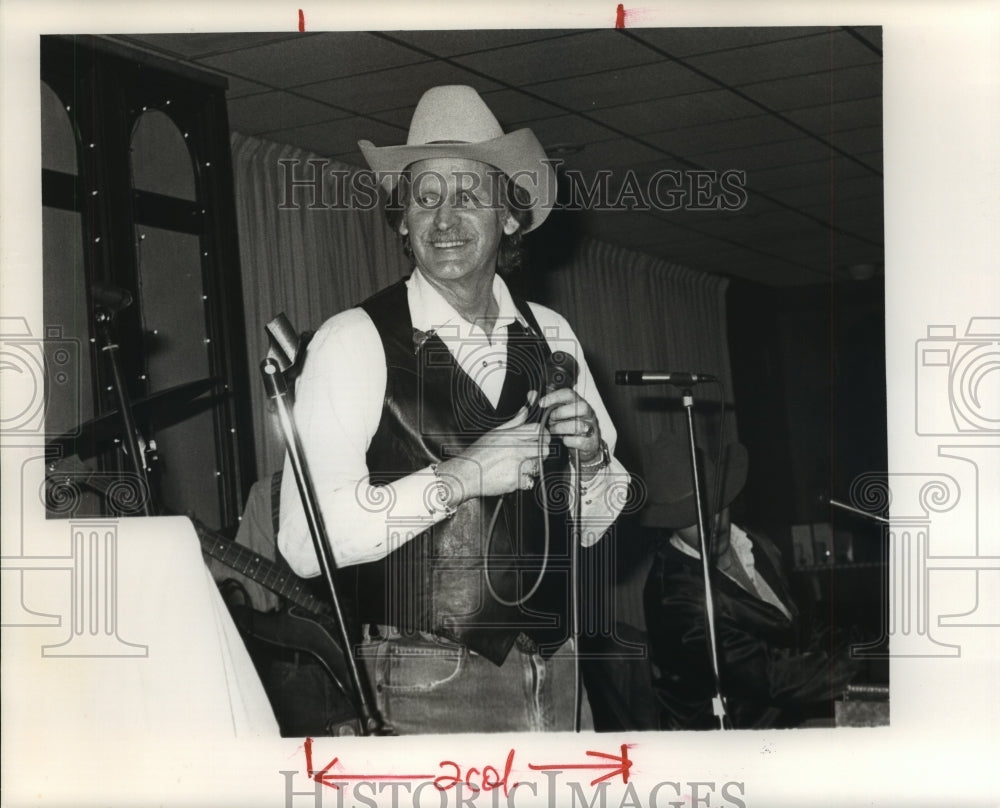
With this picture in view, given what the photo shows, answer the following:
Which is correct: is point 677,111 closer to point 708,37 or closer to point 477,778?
point 708,37

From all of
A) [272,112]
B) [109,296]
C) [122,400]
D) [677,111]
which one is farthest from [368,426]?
[677,111]

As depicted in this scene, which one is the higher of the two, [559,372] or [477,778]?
[559,372]

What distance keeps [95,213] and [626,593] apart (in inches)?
62.2

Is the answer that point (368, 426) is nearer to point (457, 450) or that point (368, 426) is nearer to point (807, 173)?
point (457, 450)

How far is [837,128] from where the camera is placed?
132 inches

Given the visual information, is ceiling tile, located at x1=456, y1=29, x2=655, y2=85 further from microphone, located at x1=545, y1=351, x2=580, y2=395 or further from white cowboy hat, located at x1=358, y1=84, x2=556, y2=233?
microphone, located at x1=545, y1=351, x2=580, y2=395

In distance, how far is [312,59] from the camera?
3262 millimetres

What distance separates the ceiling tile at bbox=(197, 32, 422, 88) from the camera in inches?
128

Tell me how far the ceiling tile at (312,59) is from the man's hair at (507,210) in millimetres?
282

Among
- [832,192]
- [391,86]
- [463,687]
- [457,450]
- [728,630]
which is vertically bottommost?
[463,687]

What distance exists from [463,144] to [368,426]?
2.37 feet

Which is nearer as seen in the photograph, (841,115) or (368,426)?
(368,426)

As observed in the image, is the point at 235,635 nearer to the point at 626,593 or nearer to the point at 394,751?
the point at 394,751

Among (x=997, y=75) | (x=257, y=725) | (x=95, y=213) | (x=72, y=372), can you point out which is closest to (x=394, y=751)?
(x=257, y=725)
